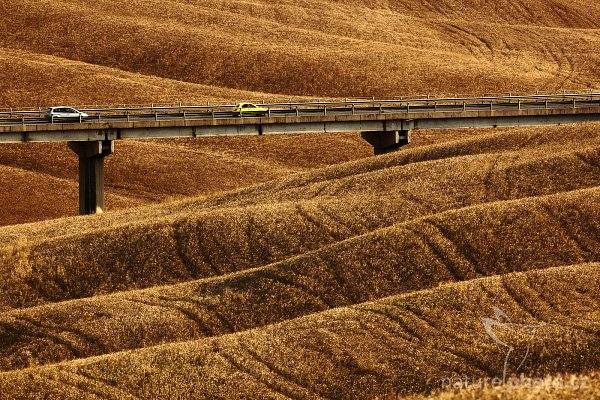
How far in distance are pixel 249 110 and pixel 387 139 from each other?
9.32m

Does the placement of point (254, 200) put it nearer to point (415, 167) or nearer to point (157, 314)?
point (415, 167)

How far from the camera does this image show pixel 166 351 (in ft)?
109

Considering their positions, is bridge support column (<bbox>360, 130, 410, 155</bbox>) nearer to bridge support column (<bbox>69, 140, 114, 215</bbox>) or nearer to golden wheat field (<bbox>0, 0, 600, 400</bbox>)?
golden wheat field (<bbox>0, 0, 600, 400</bbox>)

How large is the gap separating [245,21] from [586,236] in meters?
92.0

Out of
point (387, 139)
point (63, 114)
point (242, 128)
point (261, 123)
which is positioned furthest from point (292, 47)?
point (63, 114)

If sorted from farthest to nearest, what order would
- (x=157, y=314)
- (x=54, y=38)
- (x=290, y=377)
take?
(x=54, y=38)
(x=157, y=314)
(x=290, y=377)

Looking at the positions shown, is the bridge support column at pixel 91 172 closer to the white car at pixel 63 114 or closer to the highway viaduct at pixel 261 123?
the highway viaduct at pixel 261 123

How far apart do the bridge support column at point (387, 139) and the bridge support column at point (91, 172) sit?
57.2 feet

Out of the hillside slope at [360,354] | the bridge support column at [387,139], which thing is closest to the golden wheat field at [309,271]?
the hillside slope at [360,354]

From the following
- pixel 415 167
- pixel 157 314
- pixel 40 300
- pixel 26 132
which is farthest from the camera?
pixel 26 132

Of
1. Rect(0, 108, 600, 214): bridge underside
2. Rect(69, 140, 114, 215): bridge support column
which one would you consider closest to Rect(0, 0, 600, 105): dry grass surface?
Rect(0, 108, 600, 214): bridge underside

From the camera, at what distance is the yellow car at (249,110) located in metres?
71.8

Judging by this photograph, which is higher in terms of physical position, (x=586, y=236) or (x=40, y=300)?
(x=586, y=236)

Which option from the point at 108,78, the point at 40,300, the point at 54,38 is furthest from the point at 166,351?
the point at 54,38
